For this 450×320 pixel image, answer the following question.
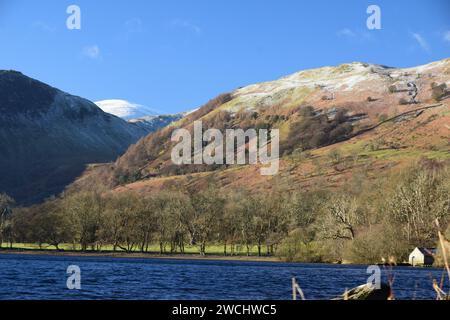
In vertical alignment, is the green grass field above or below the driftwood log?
below

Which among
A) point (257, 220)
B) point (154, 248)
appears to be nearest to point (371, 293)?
point (257, 220)

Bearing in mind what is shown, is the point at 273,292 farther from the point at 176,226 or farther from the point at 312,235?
the point at 176,226

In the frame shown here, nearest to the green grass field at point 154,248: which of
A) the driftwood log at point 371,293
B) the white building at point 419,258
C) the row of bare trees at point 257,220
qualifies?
the row of bare trees at point 257,220

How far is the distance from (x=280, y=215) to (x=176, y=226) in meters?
23.3

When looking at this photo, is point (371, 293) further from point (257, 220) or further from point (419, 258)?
point (257, 220)

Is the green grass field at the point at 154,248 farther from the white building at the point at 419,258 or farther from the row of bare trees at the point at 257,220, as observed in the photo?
the white building at the point at 419,258

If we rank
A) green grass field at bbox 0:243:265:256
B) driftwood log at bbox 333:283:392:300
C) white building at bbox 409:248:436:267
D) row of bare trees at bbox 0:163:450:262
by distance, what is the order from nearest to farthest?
driftwood log at bbox 333:283:392:300 → white building at bbox 409:248:436:267 → row of bare trees at bbox 0:163:450:262 → green grass field at bbox 0:243:265:256

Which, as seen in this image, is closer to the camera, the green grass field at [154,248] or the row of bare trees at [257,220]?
the row of bare trees at [257,220]

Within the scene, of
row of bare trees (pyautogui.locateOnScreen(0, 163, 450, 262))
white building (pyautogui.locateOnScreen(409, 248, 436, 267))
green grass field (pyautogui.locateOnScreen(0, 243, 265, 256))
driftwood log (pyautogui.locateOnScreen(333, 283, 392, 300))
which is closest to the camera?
driftwood log (pyautogui.locateOnScreen(333, 283, 392, 300))

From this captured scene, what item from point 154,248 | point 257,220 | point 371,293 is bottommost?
point 154,248

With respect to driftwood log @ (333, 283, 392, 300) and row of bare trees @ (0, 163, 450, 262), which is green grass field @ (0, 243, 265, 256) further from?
driftwood log @ (333, 283, 392, 300)

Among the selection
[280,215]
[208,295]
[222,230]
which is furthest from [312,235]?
[208,295]

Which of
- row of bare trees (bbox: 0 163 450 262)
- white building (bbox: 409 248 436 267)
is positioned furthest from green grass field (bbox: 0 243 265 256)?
white building (bbox: 409 248 436 267)

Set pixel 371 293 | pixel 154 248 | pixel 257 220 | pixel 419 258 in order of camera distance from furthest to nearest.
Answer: pixel 154 248 < pixel 257 220 < pixel 419 258 < pixel 371 293
